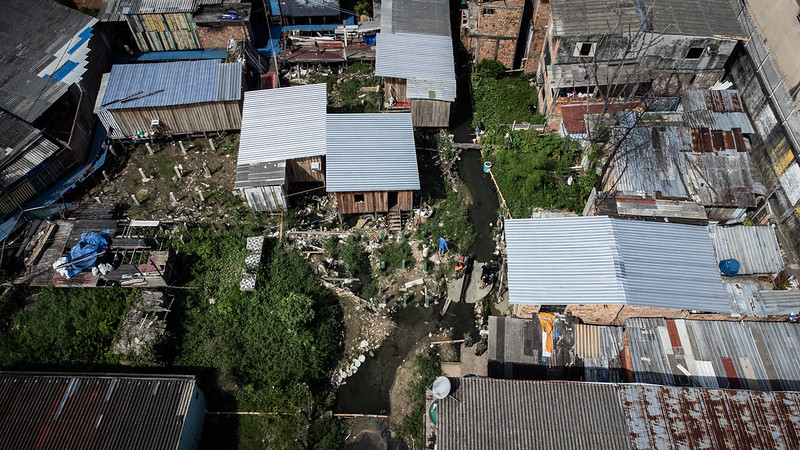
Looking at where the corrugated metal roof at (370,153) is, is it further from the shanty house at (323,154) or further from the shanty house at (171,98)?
the shanty house at (171,98)

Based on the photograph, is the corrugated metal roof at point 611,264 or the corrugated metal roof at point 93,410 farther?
the corrugated metal roof at point 611,264

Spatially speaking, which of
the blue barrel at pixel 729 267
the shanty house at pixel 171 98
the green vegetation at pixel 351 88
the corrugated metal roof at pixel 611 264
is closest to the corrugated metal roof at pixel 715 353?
the corrugated metal roof at pixel 611 264

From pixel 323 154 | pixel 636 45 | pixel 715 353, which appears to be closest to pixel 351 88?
pixel 323 154

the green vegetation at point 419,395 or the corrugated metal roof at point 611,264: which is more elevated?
the corrugated metal roof at point 611,264

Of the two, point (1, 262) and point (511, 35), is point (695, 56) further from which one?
point (1, 262)

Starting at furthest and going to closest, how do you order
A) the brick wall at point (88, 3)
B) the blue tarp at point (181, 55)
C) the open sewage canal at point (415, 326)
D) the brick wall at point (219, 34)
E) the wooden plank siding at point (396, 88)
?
the brick wall at point (88, 3), the blue tarp at point (181, 55), the brick wall at point (219, 34), the wooden plank siding at point (396, 88), the open sewage canal at point (415, 326)

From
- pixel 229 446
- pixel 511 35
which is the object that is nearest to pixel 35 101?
pixel 229 446

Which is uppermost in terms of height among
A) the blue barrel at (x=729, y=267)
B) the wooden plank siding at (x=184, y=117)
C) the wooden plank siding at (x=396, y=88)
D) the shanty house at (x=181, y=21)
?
the shanty house at (x=181, y=21)

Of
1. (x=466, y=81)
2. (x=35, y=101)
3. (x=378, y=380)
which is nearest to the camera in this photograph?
(x=378, y=380)
